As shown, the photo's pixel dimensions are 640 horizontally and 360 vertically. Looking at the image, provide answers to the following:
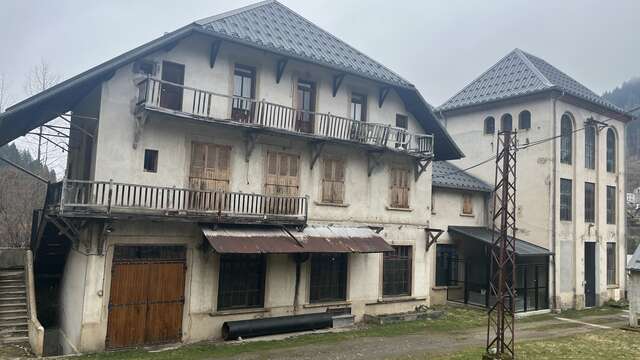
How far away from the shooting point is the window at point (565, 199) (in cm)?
2730

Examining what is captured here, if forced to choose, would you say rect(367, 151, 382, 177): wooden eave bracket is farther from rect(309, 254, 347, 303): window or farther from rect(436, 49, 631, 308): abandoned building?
rect(436, 49, 631, 308): abandoned building

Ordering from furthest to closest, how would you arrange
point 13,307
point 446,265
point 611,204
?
point 611,204, point 446,265, point 13,307

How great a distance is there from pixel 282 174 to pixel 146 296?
6.52 m

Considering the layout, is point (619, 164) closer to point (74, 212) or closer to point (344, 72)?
point (344, 72)

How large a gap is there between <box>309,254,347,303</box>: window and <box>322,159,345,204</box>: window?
7.68ft

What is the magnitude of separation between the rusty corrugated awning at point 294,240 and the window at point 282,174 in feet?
5.14

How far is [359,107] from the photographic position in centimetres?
2184

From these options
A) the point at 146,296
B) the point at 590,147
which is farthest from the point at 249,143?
the point at 590,147

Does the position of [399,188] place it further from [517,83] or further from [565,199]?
[517,83]

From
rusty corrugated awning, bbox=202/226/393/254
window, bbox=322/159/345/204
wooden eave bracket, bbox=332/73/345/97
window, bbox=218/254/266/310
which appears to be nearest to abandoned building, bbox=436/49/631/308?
rusty corrugated awning, bbox=202/226/393/254

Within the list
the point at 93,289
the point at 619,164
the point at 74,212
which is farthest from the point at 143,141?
the point at 619,164

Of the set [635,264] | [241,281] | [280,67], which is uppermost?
[280,67]

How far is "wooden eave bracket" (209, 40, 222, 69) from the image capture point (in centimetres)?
1723

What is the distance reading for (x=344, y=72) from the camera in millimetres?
20016
